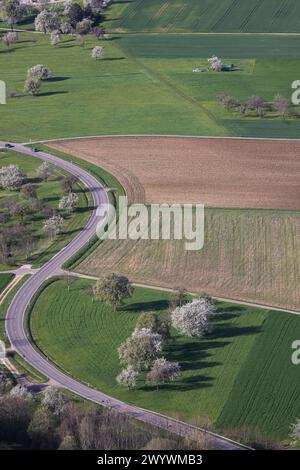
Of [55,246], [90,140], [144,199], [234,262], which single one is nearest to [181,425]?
[234,262]

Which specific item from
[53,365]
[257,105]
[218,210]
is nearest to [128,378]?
[53,365]

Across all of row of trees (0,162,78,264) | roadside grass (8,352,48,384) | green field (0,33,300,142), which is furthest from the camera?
green field (0,33,300,142)

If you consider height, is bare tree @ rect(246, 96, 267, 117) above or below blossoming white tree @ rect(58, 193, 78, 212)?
above

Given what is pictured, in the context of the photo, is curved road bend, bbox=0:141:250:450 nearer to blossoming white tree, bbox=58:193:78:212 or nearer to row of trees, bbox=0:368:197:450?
row of trees, bbox=0:368:197:450

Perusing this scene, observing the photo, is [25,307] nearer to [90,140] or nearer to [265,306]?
[265,306]

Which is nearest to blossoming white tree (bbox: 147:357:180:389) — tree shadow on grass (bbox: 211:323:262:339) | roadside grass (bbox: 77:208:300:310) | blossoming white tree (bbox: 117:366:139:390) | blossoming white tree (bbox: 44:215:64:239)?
blossoming white tree (bbox: 117:366:139:390)

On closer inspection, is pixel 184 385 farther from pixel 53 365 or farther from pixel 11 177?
pixel 11 177
